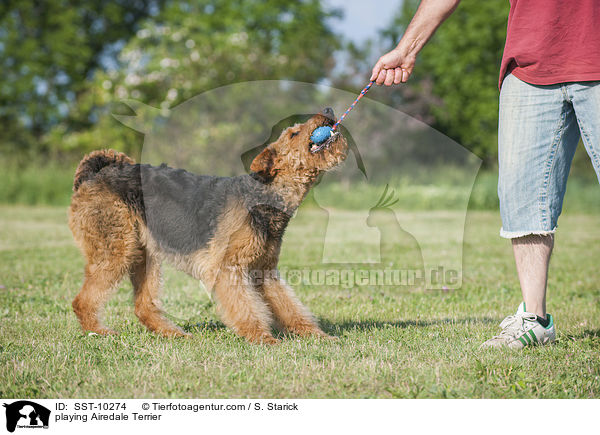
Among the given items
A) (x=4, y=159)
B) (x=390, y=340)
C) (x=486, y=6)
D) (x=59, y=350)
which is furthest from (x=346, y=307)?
(x=486, y=6)

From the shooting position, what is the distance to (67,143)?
19344 millimetres

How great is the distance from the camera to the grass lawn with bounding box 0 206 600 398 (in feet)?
8.82

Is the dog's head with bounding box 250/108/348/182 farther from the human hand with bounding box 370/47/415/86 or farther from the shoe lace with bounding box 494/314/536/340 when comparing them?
the shoe lace with bounding box 494/314/536/340

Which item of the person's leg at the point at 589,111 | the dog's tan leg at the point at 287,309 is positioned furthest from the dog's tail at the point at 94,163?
the person's leg at the point at 589,111

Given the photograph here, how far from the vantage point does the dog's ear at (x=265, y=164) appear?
3539 mm

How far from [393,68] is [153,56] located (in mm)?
16196

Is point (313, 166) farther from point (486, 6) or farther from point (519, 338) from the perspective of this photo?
point (486, 6)

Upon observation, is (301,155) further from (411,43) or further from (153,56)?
(153,56)

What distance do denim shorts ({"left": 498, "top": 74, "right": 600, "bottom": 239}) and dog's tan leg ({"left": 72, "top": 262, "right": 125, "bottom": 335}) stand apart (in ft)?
8.81

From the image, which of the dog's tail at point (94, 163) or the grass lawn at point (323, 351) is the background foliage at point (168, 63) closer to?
the grass lawn at point (323, 351)

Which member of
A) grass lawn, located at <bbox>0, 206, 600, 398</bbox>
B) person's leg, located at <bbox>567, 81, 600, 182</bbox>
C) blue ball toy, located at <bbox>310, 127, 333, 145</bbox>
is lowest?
grass lawn, located at <bbox>0, 206, 600, 398</bbox>

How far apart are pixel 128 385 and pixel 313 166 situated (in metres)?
1.72
